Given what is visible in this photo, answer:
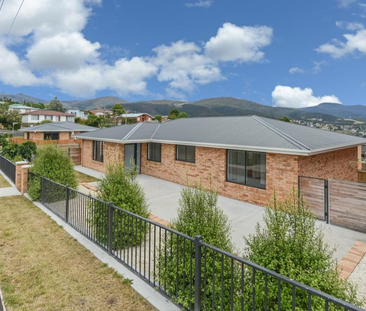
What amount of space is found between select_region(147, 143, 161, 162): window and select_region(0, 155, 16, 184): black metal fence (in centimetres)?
740

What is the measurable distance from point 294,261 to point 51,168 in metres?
9.07

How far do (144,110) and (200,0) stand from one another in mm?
130127

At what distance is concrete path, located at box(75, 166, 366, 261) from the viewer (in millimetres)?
6414

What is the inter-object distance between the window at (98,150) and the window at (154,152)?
375cm

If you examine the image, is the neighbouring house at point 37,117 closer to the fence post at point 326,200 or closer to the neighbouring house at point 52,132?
the neighbouring house at point 52,132

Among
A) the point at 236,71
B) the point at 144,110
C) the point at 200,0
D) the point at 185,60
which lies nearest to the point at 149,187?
the point at 200,0

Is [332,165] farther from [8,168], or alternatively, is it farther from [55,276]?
[8,168]

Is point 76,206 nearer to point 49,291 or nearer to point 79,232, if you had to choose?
point 79,232

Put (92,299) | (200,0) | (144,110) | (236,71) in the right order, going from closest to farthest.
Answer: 1. (92,299)
2. (200,0)
3. (236,71)
4. (144,110)

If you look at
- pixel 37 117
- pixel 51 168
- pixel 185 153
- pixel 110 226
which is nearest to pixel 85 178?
pixel 51 168

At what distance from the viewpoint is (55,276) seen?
14.9 ft

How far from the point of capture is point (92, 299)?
3.91 meters

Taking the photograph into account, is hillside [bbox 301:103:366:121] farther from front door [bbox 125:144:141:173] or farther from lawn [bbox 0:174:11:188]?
lawn [bbox 0:174:11:188]

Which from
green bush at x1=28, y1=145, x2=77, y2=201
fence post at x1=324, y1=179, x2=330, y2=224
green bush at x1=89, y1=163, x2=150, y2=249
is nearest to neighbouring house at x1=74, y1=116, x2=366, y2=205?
fence post at x1=324, y1=179, x2=330, y2=224
